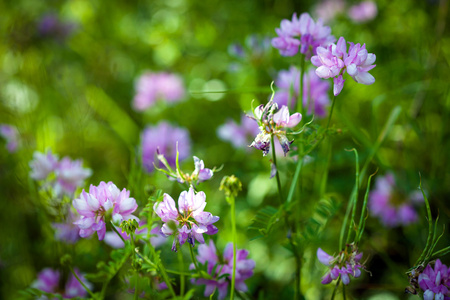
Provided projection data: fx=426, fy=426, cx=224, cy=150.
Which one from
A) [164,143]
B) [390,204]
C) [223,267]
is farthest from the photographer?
[164,143]

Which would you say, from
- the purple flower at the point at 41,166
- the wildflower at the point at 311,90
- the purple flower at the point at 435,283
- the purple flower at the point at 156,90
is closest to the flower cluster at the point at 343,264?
the purple flower at the point at 435,283

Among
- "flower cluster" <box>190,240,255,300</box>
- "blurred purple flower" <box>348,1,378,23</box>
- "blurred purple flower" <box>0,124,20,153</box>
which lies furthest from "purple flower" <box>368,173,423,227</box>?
"blurred purple flower" <box>0,124,20,153</box>

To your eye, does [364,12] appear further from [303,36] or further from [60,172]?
[60,172]

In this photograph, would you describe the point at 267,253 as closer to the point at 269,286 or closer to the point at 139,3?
the point at 269,286

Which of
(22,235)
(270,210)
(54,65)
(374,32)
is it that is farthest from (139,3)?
(270,210)

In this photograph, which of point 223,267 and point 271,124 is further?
point 223,267

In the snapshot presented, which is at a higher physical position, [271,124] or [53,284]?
[271,124]

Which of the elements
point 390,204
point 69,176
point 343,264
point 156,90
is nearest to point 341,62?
point 343,264
